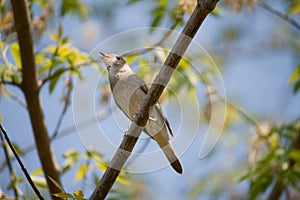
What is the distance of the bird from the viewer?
2393 mm

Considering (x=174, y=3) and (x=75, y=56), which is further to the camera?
(x=174, y=3)

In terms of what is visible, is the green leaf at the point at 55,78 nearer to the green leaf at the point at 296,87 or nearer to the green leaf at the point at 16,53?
the green leaf at the point at 16,53

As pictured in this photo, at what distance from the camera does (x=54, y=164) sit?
278 centimetres

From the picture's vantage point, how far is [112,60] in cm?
280

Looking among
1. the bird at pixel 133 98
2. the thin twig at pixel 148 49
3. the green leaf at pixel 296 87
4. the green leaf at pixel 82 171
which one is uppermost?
the green leaf at pixel 296 87

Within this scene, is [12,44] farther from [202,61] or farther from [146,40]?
[202,61]

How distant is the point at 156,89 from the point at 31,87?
1080 mm

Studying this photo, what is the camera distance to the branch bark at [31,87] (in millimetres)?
2695

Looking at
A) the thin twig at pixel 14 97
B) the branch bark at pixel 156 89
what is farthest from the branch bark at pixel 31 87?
the branch bark at pixel 156 89

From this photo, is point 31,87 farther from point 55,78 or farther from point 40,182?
point 40,182

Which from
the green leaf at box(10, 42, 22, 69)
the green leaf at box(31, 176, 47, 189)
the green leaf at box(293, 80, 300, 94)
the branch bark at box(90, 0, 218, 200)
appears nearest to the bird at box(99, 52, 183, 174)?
the branch bark at box(90, 0, 218, 200)

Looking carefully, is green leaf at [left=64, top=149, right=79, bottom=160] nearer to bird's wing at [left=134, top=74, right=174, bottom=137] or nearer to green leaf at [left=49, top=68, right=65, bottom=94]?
green leaf at [left=49, top=68, right=65, bottom=94]

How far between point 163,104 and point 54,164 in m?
0.67

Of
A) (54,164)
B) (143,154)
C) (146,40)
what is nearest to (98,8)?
(146,40)
